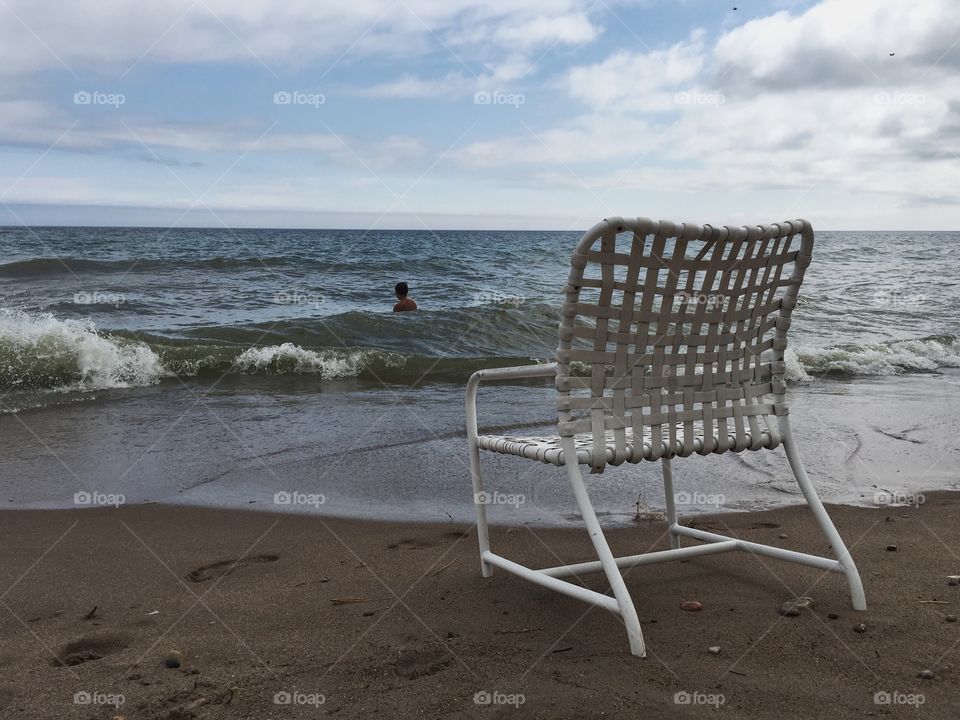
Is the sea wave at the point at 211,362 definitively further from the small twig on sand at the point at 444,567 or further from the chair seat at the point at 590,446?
the chair seat at the point at 590,446

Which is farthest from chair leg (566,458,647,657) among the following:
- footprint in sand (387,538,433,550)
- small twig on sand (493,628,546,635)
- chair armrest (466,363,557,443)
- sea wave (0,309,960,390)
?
sea wave (0,309,960,390)

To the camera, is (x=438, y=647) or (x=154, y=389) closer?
(x=438, y=647)

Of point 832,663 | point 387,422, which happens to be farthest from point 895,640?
point 387,422

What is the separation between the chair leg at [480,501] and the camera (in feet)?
10.5

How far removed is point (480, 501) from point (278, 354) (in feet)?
25.7

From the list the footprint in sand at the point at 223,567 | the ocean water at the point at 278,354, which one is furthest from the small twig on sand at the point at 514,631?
the ocean water at the point at 278,354

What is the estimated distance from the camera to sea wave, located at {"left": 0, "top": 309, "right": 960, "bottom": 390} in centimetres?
965

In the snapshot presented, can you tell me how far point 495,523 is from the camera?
4.34m

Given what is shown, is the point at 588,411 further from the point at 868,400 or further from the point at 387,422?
the point at 868,400

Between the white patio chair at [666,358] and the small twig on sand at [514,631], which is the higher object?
the white patio chair at [666,358]

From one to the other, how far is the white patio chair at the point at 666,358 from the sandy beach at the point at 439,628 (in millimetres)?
200

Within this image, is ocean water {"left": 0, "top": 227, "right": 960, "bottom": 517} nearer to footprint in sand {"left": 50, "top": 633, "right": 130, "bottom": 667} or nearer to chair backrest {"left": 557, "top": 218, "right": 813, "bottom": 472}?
footprint in sand {"left": 50, "top": 633, "right": 130, "bottom": 667}

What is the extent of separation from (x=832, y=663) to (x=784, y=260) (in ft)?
4.34

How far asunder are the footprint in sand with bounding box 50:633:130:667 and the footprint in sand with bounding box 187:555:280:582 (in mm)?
657
